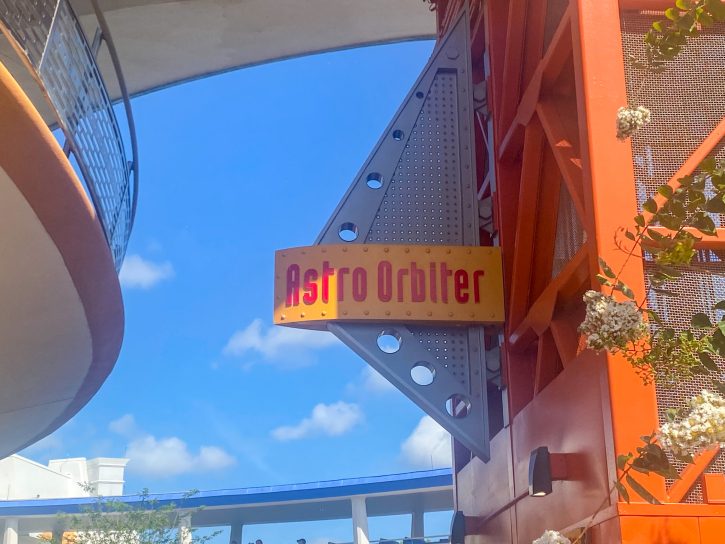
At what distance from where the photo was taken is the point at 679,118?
5.36 m

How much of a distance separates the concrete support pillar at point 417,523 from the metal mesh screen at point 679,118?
33782mm

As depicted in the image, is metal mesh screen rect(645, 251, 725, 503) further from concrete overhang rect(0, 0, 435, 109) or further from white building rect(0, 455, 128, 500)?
white building rect(0, 455, 128, 500)

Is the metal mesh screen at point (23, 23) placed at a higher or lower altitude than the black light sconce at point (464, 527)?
higher

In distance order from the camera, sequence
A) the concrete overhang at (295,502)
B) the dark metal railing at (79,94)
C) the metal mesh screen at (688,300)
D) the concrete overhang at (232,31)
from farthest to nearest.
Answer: the concrete overhang at (295,502), the concrete overhang at (232,31), the dark metal railing at (79,94), the metal mesh screen at (688,300)

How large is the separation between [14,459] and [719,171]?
47273 millimetres

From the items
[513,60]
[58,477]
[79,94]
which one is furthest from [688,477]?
[58,477]

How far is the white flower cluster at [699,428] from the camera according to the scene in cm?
273

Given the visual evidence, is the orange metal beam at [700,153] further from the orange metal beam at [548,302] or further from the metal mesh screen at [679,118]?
the orange metal beam at [548,302]

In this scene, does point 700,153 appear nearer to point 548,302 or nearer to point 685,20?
point 548,302

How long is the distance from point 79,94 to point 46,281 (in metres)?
1.47

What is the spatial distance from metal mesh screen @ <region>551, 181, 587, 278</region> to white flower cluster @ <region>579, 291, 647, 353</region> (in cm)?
288

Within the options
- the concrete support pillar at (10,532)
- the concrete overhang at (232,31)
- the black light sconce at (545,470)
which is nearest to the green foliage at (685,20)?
the black light sconce at (545,470)

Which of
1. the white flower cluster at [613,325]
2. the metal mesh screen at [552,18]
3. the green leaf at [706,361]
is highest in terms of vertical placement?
the metal mesh screen at [552,18]

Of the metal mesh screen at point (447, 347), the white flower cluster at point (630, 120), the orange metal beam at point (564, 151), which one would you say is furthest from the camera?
the metal mesh screen at point (447, 347)
